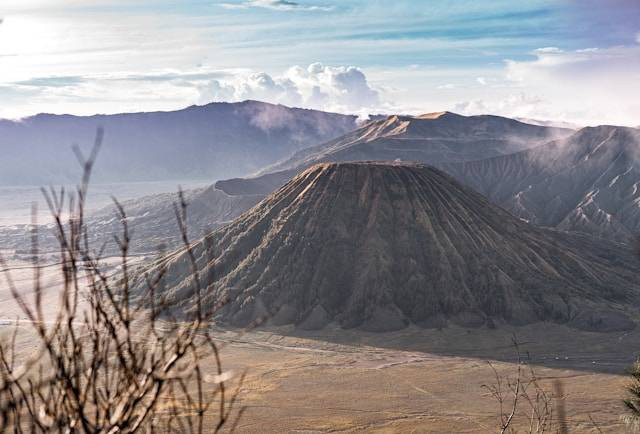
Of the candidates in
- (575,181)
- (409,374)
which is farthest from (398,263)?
(575,181)

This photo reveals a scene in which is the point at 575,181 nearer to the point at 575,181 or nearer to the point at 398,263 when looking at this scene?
the point at 575,181

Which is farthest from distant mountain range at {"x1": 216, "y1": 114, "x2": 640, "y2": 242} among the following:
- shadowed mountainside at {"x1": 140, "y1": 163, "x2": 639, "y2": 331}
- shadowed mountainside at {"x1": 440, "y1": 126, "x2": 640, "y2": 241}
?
shadowed mountainside at {"x1": 140, "y1": 163, "x2": 639, "y2": 331}

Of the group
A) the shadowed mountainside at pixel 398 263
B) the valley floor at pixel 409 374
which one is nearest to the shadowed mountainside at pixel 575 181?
the shadowed mountainside at pixel 398 263

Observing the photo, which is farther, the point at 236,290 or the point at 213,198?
the point at 213,198

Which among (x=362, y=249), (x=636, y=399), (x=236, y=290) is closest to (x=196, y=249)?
(x=236, y=290)

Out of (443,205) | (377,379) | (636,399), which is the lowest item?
(377,379)

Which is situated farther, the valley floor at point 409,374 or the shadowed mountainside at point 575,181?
the shadowed mountainside at point 575,181

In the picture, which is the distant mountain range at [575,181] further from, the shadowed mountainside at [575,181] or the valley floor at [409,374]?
the valley floor at [409,374]

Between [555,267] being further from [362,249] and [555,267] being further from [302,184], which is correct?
[302,184]

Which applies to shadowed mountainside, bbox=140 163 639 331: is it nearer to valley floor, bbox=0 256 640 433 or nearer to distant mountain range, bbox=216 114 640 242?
valley floor, bbox=0 256 640 433
